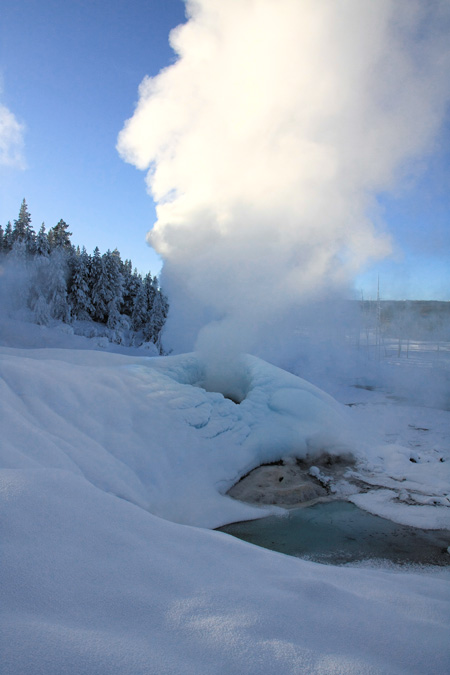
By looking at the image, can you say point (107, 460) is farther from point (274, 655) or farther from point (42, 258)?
point (42, 258)

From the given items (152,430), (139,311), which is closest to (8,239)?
(139,311)

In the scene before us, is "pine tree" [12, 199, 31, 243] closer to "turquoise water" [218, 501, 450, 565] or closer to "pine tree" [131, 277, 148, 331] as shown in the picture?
"pine tree" [131, 277, 148, 331]

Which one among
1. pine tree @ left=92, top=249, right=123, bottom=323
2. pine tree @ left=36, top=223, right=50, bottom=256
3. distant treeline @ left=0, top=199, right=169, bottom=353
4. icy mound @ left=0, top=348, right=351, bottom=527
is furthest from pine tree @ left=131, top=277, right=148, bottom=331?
icy mound @ left=0, top=348, right=351, bottom=527

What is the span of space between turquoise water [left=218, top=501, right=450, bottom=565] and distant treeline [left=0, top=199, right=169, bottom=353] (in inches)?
1233

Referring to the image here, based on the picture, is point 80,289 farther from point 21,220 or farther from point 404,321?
point 404,321

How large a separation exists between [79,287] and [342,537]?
114 ft

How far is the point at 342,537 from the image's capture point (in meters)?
5.65

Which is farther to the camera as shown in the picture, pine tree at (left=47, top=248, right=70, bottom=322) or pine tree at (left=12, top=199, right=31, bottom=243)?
pine tree at (left=12, top=199, right=31, bottom=243)

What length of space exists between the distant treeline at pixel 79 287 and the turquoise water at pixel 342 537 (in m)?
31.3

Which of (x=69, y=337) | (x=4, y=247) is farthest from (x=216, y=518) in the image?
(x=4, y=247)

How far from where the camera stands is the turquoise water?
511cm

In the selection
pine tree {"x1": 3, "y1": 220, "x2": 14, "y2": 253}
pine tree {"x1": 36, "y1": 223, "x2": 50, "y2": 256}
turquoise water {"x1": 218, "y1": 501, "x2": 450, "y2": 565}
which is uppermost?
pine tree {"x1": 3, "y1": 220, "x2": 14, "y2": 253}

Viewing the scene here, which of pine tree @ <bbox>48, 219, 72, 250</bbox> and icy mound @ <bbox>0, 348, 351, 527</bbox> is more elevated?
pine tree @ <bbox>48, 219, 72, 250</bbox>

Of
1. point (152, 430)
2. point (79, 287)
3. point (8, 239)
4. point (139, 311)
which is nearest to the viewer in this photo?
point (152, 430)
